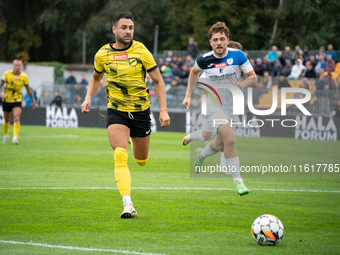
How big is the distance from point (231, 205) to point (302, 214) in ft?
3.31

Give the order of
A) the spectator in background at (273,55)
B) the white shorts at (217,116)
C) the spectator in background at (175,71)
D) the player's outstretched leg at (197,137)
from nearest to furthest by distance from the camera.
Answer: the white shorts at (217,116) → the player's outstretched leg at (197,137) → the spectator in background at (273,55) → the spectator in background at (175,71)

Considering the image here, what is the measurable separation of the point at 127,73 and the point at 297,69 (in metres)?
18.2

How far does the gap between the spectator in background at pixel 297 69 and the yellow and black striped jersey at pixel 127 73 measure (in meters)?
17.7

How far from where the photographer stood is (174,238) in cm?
557

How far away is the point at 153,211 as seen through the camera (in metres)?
7.06

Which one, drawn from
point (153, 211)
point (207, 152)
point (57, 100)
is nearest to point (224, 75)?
point (207, 152)

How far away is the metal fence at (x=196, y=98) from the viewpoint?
22.5 metres

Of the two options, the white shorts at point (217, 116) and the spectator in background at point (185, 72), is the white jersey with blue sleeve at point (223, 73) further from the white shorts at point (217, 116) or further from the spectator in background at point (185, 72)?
the spectator in background at point (185, 72)

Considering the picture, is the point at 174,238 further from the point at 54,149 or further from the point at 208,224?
the point at 54,149

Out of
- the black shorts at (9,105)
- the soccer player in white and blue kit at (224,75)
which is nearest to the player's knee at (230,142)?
the soccer player in white and blue kit at (224,75)

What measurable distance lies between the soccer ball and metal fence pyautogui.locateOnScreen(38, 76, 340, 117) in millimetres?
17787

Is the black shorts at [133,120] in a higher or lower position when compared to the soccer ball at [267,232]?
higher

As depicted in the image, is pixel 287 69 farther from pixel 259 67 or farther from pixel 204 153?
pixel 204 153

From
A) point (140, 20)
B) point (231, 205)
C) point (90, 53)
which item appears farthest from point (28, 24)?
point (231, 205)
